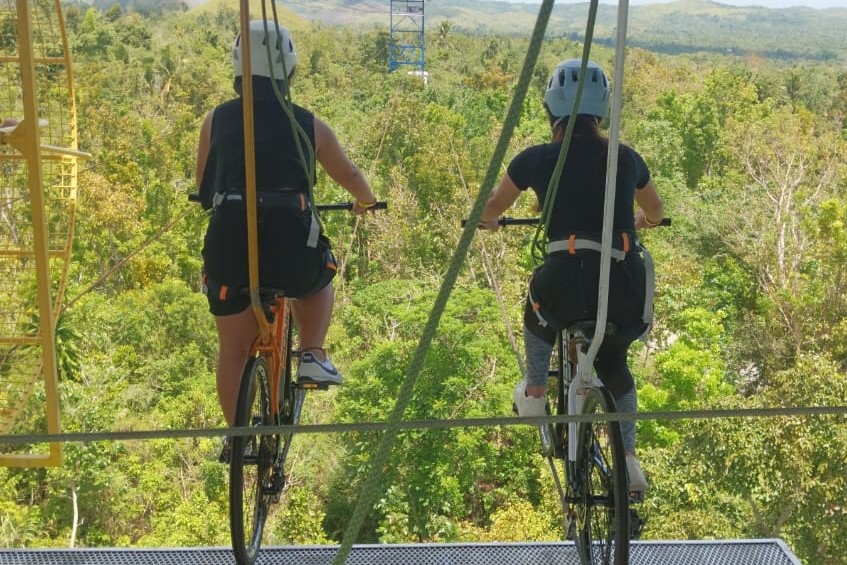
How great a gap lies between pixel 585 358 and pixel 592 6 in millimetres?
764

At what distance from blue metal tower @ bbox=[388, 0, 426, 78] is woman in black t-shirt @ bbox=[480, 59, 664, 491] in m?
31.6

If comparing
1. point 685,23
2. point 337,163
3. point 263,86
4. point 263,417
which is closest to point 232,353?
point 263,417

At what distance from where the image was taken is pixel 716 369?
1736cm

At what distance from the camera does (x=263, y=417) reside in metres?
2.44

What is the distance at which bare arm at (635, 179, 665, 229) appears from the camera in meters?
2.48

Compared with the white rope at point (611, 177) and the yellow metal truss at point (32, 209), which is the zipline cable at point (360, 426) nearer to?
the white rope at point (611, 177)

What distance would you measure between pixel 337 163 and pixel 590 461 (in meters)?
0.89

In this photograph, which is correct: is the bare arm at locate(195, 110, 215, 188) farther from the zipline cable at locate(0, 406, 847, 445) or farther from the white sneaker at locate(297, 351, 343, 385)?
the zipline cable at locate(0, 406, 847, 445)

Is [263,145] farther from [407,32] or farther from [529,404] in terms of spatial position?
[407,32]

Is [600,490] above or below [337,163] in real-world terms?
below

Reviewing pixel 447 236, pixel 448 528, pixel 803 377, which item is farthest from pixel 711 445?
pixel 447 236

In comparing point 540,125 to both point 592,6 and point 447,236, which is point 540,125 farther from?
point 592,6

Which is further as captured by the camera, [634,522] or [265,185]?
[265,185]

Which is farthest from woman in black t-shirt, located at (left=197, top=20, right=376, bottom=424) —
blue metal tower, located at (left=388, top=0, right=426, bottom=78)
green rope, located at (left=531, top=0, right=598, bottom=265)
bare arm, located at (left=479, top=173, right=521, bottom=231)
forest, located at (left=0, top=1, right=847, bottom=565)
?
blue metal tower, located at (left=388, top=0, right=426, bottom=78)
